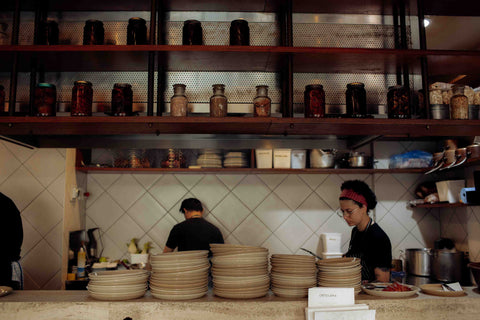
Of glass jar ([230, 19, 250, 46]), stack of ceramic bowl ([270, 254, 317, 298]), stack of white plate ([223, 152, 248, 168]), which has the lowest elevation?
stack of ceramic bowl ([270, 254, 317, 298])

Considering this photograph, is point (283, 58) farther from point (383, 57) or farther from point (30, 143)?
point (30, 143)

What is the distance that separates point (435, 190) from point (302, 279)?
304 centimetres

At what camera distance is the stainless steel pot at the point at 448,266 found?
3.79m

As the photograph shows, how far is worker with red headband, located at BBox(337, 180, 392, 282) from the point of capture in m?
2.48

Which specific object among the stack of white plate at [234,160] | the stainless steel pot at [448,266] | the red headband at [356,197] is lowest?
the stainless steel pot at [448,266]

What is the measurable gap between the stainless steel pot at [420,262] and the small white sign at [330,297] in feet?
8.55

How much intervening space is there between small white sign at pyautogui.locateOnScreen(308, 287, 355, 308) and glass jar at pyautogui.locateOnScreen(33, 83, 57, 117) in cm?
157

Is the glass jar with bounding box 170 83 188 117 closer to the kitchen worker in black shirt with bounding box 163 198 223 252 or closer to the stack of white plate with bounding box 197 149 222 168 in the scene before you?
the kitchen worker in black shirt with bounding box 163 198 223 252

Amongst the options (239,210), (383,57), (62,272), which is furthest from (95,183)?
(383,57)

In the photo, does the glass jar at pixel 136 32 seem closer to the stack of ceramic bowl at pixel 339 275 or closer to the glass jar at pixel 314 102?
the glass jar at pixel 314 102

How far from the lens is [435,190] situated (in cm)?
439

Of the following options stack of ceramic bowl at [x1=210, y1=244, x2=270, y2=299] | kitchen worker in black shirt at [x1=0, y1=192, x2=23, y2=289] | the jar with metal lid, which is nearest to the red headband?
the jar with metal lid

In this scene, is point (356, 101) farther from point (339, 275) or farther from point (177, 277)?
point (177, 277)

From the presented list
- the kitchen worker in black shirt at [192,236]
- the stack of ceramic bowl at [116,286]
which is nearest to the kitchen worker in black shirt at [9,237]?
the kitchen worker in black shirt at [192,236]
